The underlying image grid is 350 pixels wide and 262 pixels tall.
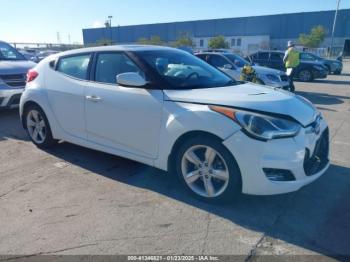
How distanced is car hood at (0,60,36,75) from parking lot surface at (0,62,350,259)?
3501mm

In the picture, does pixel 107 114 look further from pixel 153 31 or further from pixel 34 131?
pixel 153 31

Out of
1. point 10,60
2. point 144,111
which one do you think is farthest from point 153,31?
point 144,111

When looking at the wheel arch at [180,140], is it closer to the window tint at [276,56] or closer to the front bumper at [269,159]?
the front bumper at [269,159]

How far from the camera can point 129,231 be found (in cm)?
291

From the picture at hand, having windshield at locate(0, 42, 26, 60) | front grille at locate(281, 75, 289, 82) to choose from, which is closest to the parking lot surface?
windshield at locate(0, 42, 26, 60)

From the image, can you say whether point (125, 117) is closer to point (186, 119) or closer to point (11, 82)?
point (186, 119)

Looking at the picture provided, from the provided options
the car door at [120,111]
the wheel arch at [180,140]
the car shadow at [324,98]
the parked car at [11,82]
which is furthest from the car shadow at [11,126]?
the car shadow at [324,98]

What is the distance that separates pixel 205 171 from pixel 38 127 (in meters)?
3.10

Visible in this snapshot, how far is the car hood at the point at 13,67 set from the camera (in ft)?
23.6

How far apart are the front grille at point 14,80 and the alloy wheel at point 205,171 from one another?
5541mm

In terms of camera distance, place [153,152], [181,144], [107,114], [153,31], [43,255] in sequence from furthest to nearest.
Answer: [153,31]
[107,114]
[153,152]
[181,144]
[43,255]

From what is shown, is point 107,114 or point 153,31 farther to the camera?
point 153,31

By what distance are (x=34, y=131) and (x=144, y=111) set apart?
8.27ft

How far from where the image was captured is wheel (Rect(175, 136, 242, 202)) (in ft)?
10.1
